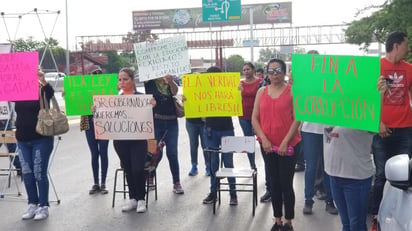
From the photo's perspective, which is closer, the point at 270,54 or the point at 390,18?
the point at 390,18

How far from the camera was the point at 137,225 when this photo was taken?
19.8 ft

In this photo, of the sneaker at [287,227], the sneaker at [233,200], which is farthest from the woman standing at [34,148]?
the sneaker at [287,227]

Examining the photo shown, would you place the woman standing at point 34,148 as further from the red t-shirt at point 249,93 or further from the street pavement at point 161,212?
the red t-shirt at point 249,93

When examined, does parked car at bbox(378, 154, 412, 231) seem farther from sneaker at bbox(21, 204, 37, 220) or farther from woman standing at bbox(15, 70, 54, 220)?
sneaker at bbox(21, 204, 37, 220)

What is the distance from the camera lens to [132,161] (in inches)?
258

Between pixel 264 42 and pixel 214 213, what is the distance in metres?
35.5

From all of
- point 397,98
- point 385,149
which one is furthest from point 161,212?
point 397,98

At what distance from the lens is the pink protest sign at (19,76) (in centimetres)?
626

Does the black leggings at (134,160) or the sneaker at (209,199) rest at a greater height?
the black leggings at (134,160)

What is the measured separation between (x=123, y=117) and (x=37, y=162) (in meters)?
1.22

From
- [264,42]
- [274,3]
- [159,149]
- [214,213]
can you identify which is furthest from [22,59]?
[274,3]

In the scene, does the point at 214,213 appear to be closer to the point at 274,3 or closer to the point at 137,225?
the point at 137,225

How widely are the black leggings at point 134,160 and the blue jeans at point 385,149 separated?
2836 millimetres

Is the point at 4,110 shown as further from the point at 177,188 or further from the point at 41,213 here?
the point at 177,188
